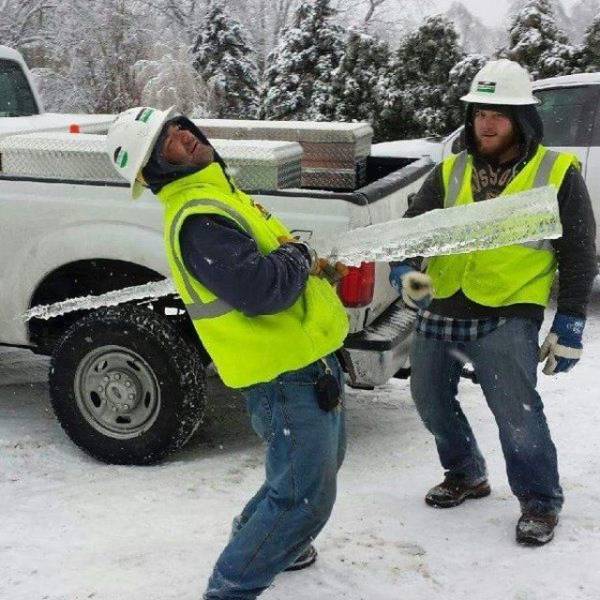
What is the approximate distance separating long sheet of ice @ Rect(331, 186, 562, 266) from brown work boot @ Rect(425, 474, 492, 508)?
1.09 m

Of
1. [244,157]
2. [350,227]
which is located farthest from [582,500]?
[244,157]

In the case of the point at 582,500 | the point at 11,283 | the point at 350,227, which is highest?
the point at 350,227

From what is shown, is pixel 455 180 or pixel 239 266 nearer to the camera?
pixel 239 266

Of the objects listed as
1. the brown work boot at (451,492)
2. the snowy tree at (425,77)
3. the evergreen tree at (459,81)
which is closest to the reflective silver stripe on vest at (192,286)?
the brown work boot at (451,492)

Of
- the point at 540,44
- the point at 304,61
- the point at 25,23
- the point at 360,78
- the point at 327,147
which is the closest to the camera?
the point at 327,147

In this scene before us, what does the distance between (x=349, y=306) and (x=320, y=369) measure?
1.21m

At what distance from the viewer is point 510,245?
3.18 meters

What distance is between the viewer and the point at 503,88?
320 cm

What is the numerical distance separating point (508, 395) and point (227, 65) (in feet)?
56.4

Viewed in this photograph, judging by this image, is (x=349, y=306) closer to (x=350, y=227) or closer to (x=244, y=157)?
(x=350, y=227)

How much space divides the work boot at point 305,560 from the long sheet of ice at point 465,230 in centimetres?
103

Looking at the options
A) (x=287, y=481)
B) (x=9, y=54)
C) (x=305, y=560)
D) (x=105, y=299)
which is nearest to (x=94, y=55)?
(x=9, y=54)

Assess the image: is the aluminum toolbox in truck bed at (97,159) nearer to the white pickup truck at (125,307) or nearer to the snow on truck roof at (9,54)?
the white pickup truck at (125,307)

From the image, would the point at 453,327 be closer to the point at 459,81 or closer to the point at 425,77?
the point at 459,81
